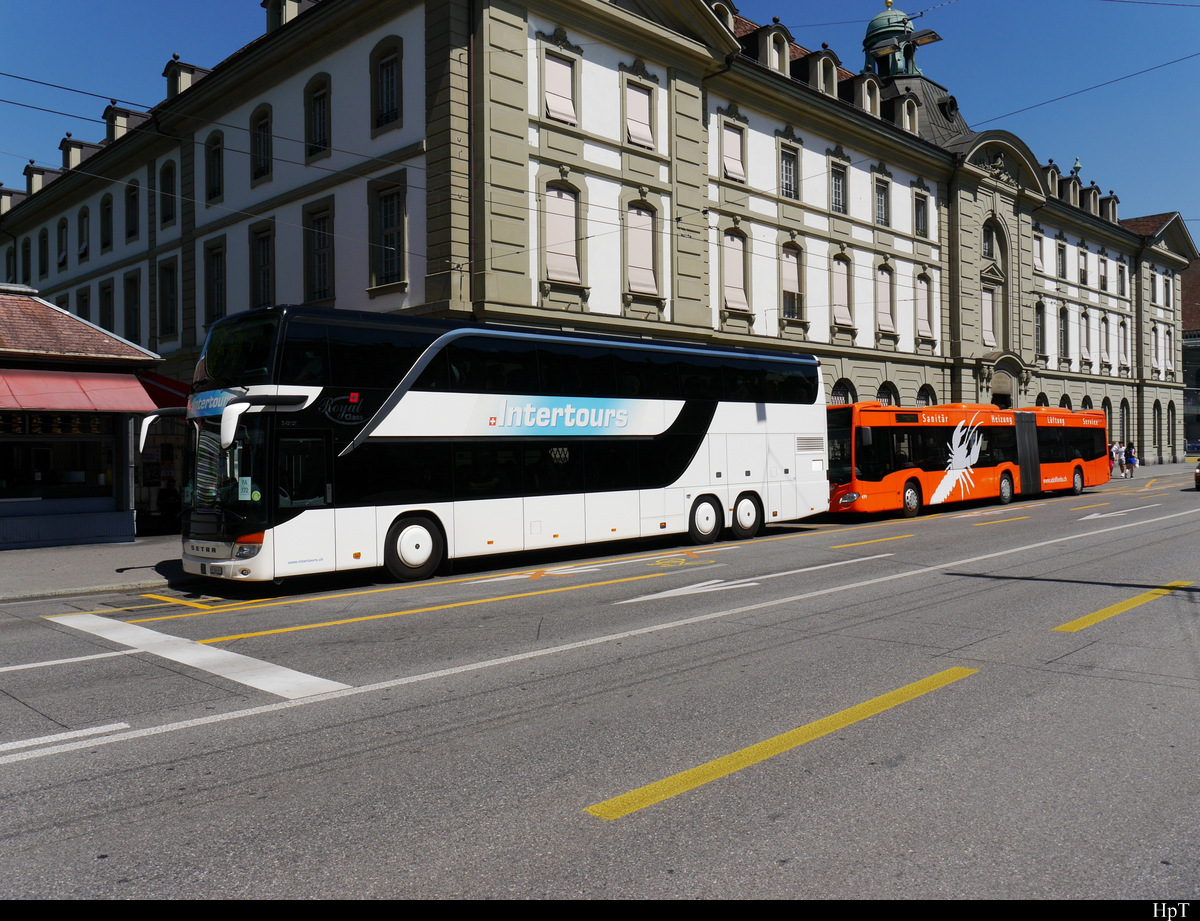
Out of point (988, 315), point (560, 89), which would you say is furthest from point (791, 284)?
point (988, 315)

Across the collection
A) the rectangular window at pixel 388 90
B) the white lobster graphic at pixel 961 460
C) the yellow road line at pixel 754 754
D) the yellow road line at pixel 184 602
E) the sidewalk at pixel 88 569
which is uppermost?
the rectangular window at pixel 388 90

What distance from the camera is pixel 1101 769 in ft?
16.3

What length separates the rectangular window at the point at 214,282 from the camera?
98.7 feet

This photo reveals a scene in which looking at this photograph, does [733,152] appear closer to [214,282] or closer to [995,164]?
[214,282]

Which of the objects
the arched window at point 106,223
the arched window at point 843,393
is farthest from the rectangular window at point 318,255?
the arched window at point 843,393

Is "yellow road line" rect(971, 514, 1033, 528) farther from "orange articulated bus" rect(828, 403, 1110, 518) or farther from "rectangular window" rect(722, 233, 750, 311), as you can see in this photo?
→ "rectangular window" rect(722, 233, 750, 311)

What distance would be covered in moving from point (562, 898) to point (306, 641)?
19.5ft

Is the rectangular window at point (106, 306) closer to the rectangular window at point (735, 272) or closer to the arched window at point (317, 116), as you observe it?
the arched window at point (317, 116)

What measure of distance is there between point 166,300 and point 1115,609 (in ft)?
106

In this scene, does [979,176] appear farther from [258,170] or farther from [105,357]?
[105,357]

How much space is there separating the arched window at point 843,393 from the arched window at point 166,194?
23.8 m

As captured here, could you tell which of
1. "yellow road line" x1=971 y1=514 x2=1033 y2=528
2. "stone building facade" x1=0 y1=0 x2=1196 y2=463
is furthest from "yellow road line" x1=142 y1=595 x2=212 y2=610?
"yellow road line" x1=971 y1=514 x2=1033 y2=528

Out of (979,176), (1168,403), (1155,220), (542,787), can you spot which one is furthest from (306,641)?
(1155,220)

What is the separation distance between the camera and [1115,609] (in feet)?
32.2
